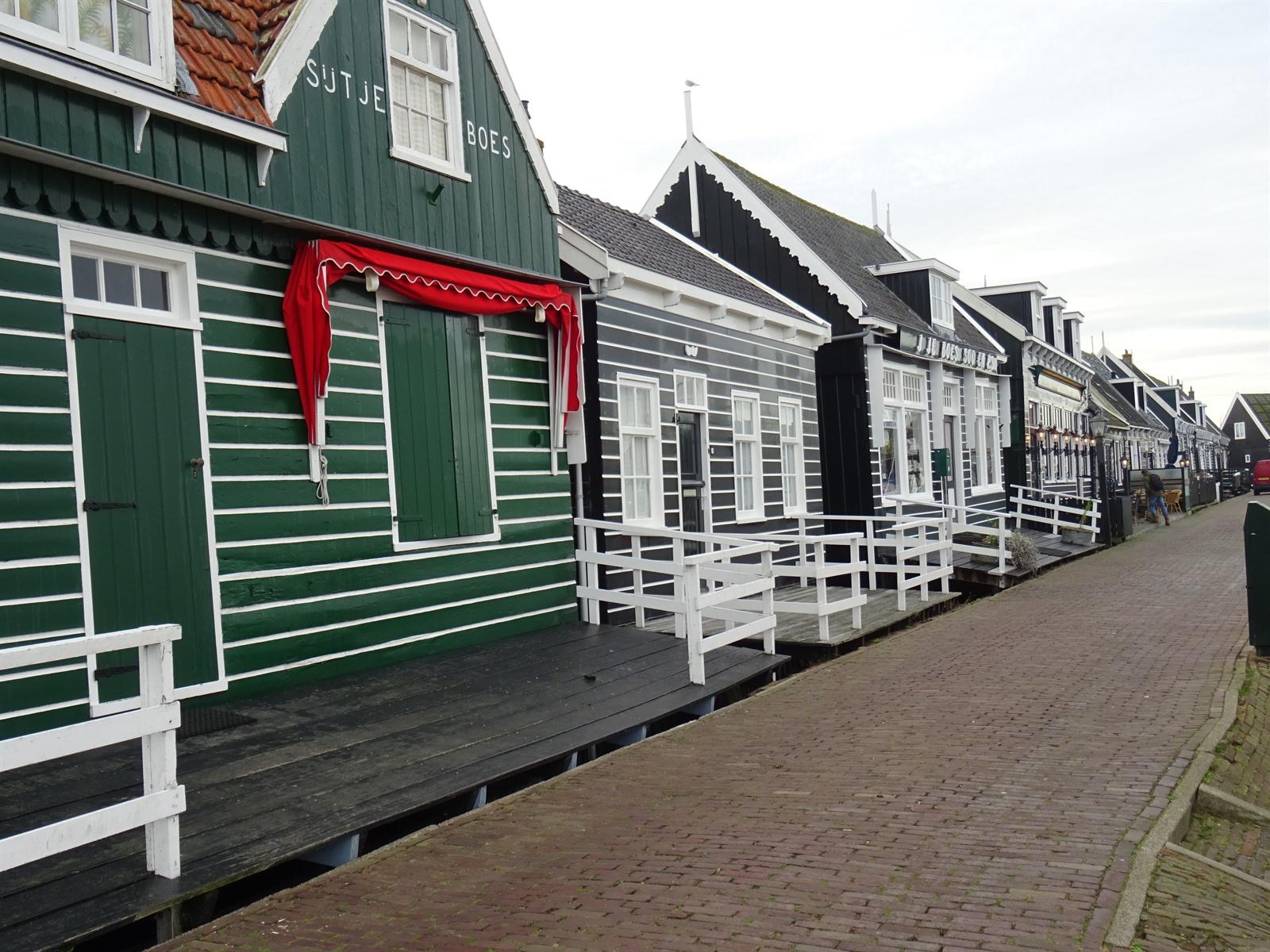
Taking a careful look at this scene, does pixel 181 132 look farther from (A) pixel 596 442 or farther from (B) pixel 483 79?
(A) pixel 596 442

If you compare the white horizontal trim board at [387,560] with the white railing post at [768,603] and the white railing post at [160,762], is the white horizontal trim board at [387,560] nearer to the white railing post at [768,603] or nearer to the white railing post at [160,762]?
the white railing post at [768,603]

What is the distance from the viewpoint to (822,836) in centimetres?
545

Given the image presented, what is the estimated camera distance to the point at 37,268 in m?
6.45

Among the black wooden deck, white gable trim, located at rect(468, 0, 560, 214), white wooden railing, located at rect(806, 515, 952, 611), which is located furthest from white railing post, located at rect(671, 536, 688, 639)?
white gable trim, located at rect(468, 0, 560, 214)

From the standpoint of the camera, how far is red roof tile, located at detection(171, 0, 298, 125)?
24.5 ft

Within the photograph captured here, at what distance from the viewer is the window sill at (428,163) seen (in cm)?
914

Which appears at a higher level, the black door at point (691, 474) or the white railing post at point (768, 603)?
the black door at point (691, 474)

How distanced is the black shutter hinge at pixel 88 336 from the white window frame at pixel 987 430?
68.5ft

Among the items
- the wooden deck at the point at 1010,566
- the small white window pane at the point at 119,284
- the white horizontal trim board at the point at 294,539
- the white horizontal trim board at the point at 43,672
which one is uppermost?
the small white window pane at the point at 119,284

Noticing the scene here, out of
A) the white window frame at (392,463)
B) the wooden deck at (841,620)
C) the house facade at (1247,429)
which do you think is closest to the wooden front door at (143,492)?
the white window frame at (392,463)

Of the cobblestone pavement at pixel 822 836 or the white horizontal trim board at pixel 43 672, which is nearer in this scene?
the cobblestone pavement at pixel 822 836

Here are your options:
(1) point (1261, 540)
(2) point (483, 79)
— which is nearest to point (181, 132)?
(2) point (483, 79)

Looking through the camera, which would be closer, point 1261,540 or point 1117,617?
point 1261,540

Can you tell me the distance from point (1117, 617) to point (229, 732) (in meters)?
10.6
